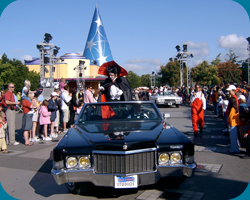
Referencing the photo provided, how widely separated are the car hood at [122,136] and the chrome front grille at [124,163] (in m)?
0.11

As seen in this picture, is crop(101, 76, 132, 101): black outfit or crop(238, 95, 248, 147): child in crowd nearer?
crop(238, 95, 248, 147): child in crowd

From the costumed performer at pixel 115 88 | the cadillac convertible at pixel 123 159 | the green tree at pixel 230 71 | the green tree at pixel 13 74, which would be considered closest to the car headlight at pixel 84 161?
the cadillac convertible at pixel 123 159

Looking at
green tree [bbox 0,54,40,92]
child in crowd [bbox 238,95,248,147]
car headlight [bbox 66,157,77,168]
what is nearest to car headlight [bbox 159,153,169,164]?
car headlight [bbox 66,157,77,168]

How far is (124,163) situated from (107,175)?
29 cm

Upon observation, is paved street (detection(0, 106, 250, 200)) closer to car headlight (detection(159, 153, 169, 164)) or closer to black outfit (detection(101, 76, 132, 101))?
car headlight (detection(159, 153, 169, 164))

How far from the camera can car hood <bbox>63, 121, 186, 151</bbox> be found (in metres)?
3.81

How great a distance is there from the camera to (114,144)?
149 inches

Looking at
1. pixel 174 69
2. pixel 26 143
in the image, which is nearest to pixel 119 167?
pixel 26 143

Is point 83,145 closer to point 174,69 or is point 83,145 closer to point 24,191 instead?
point 24,191

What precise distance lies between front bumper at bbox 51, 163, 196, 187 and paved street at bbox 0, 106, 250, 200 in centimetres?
52

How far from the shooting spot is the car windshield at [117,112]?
532 cm

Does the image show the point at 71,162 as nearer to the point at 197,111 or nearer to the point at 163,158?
the point at 163,158

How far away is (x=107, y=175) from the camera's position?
374cm

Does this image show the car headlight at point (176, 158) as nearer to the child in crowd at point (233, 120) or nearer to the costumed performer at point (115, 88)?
the child in crowd at point (233, 120)
